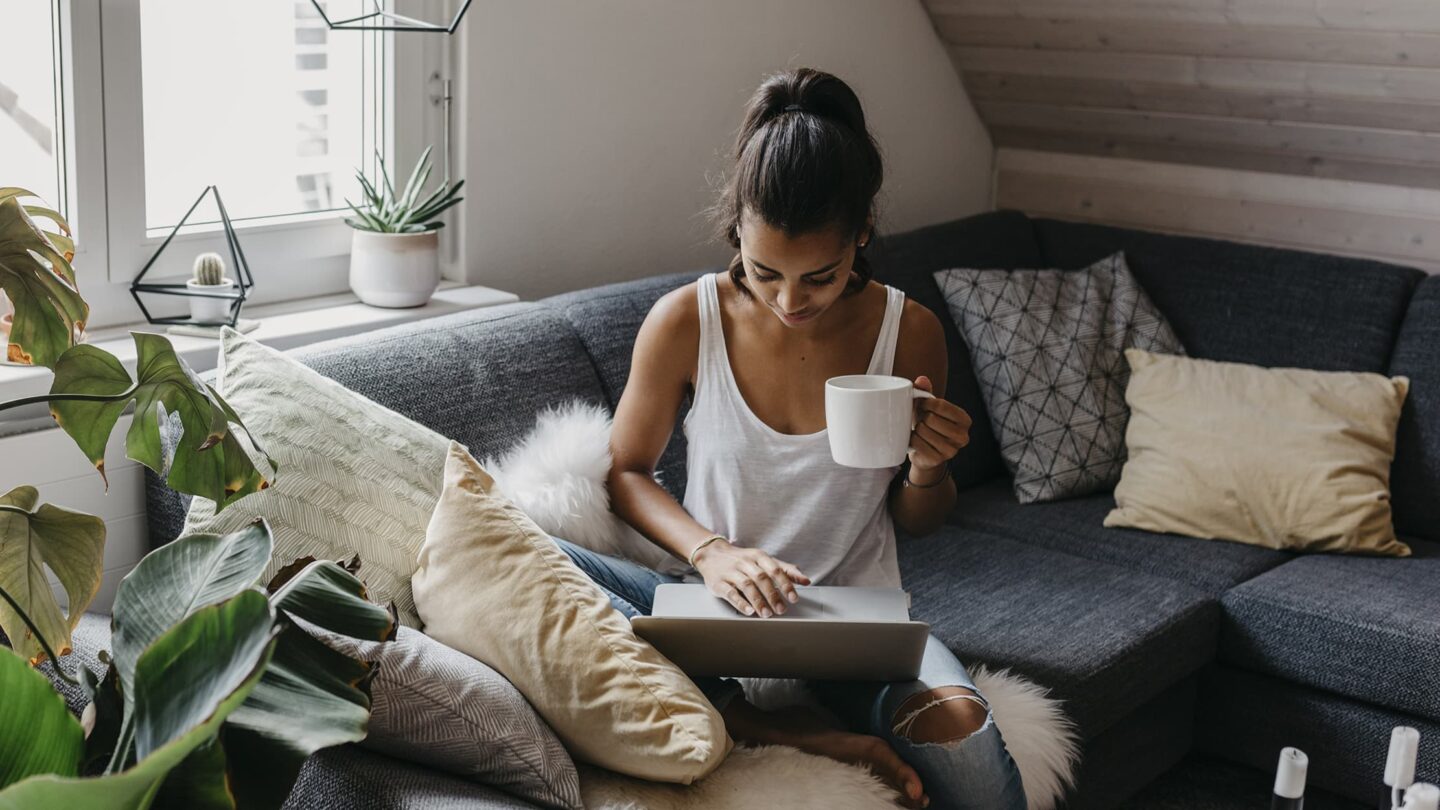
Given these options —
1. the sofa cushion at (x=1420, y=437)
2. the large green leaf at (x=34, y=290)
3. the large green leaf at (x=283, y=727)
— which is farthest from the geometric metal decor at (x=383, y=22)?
the sofa cushion at (x=1420, y=437)

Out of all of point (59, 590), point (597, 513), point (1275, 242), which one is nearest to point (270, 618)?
point (597, 513)

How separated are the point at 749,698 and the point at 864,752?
195 millimetres

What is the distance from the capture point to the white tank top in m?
1.86

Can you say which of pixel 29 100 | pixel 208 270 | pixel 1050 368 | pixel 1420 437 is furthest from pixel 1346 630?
pixel 29 100

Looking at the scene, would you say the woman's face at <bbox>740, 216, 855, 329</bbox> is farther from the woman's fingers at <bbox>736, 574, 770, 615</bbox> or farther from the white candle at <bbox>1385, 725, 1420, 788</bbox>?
the white candle at <bbox>1385, 725, 1420, 788</bbox>

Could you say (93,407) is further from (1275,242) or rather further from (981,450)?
(1275,242)

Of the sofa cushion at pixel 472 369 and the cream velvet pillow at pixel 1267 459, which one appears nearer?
the sofa cushion at pixel 472 369

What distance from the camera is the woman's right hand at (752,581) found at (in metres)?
1.56

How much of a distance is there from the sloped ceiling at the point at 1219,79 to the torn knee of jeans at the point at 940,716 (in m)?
1.86

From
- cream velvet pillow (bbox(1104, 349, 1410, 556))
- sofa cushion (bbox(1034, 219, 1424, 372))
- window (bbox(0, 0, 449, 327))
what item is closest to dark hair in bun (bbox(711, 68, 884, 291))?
window (bbox(0, 0, 449, 327))

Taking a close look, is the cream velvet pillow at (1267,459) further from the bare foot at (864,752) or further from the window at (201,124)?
the window at (201,124)

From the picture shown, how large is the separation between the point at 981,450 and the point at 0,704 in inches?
86.5

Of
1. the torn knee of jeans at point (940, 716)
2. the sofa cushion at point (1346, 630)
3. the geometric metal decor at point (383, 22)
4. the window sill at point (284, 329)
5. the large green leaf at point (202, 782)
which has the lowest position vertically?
the sofa cushion at point (1346, 630)

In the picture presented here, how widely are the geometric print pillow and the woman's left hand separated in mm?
1167
